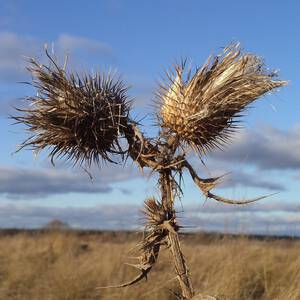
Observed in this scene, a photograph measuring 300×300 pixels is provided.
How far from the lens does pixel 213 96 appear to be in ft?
10.9

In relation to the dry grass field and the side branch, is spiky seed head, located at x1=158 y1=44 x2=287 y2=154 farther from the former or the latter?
the dry grass field

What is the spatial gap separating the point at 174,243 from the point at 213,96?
794 millimetres

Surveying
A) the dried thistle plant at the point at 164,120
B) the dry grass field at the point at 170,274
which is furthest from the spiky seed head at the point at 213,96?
the dry grass field at the point at 170,274

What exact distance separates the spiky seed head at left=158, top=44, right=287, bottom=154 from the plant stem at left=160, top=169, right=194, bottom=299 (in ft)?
0.80

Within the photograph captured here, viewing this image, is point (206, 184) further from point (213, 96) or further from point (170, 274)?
point (170, 274)

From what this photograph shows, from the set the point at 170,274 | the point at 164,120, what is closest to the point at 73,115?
the point at 164,120

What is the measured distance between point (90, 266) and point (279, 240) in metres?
6.55

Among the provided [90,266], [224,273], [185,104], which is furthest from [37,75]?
[90,266]

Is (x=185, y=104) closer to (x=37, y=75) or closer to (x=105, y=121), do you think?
(x=105, y=121)

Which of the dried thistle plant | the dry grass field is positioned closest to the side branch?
the dried thistle plant

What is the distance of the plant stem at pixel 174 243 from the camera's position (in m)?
3.30

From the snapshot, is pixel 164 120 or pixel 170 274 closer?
pixel 164 120

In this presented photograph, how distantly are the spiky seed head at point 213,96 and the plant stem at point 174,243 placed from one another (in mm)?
243

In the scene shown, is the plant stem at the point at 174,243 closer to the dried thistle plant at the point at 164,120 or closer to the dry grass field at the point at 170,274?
the dried thistle plant at the point at 164,120
